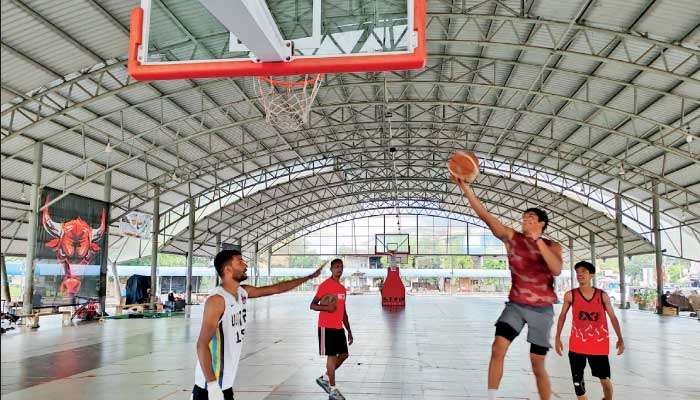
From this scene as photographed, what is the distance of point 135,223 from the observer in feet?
86.8

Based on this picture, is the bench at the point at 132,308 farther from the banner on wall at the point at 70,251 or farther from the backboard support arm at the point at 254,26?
the backboard support arm at the point at 254,26

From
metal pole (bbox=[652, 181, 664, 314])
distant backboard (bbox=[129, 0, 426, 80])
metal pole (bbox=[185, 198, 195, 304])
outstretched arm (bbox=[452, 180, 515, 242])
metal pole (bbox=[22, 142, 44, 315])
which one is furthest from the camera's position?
metal pole (bbox=[185, 198, 195, 304])

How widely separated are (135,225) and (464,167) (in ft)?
81.4

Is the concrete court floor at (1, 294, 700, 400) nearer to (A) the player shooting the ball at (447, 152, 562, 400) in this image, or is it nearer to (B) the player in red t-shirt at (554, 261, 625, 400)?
(B) the player in red t-shirt at (554, 261, 625, 400)

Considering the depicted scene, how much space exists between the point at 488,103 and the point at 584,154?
7.94 m

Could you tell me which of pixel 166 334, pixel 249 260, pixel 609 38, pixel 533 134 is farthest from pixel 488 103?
pixel 249 260

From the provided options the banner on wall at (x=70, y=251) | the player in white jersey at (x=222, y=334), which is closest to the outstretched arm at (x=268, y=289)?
the player in white jersey at (x=222, y=334)

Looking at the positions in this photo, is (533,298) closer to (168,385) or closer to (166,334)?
(168,385)

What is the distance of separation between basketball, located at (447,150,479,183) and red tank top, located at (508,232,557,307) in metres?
0.66

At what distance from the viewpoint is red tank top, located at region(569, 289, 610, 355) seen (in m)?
5.80

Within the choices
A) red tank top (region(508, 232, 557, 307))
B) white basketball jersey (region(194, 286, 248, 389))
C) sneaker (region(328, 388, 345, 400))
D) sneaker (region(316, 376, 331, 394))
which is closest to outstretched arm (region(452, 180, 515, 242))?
red tank top (region(508, 232, 557, 307))

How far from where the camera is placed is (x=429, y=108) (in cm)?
2678

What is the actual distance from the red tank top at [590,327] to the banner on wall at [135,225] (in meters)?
23.8

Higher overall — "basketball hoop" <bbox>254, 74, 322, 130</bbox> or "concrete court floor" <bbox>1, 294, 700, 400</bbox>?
"basketball hoop" <bbox>254, 74, 322, 130</bbox>
